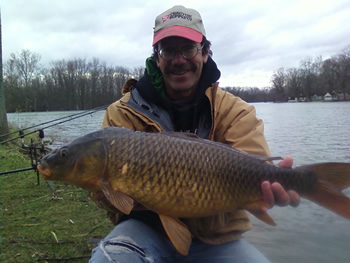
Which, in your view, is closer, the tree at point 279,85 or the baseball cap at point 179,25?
the baseball cap at point 179,25

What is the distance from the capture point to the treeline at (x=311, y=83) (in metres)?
54.0

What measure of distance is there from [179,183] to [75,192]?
3122 millimetres

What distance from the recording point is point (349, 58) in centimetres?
5447

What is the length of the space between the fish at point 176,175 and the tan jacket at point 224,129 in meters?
0.34

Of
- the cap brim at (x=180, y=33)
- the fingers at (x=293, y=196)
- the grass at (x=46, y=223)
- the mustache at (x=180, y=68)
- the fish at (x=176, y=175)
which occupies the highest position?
the cap brim at (x=180, y=33)

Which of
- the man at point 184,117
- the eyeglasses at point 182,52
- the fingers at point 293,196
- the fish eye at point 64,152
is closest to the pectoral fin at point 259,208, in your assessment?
the fingers at point 293,196

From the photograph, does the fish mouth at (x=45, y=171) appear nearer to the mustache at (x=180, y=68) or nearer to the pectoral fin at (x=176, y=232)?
the pectoral fin at (x=176, y=232)

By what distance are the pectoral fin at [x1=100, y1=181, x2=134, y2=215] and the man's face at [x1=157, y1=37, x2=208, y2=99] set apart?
972mm

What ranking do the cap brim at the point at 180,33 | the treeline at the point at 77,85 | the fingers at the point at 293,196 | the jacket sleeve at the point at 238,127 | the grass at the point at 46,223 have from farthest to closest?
the treeline at the point at 77,85 → the grass at the point at 46,223 → the cap brim at the point at 180,33 → the jacket sleeve at the point at 238,127 → the fingers at the point at 293,196

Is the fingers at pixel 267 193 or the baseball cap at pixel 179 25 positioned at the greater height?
the baseball cap at pixel 179 25

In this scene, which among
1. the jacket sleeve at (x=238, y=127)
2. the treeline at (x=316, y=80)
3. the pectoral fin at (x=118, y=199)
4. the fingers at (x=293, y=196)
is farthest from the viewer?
the treeline at (x=316, y=80)

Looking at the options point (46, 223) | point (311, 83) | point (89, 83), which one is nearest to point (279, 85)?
point (311, 83)

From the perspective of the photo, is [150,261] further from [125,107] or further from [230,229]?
[125,107]

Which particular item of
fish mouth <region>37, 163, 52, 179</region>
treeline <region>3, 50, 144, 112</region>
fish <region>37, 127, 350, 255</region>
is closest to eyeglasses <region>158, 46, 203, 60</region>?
fish <region>37, 127, 350, 255</region>
